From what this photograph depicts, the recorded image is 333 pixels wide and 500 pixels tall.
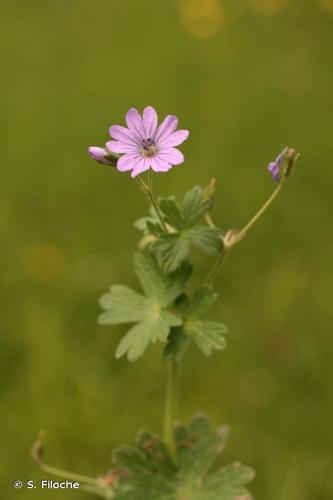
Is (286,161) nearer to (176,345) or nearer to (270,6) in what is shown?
(176,345)

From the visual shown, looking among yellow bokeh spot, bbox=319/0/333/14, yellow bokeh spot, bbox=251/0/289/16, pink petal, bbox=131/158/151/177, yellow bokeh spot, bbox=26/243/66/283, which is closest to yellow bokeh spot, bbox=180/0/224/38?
yellow bokeh spot, bbox=251/0/289/16

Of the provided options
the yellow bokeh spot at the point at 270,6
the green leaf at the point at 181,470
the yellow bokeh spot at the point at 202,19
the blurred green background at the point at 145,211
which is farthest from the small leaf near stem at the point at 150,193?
the yellow bokeh spot at the point at 270,6

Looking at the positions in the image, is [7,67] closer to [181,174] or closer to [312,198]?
[181,174]

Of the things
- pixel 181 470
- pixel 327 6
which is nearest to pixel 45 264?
pixel 181 470

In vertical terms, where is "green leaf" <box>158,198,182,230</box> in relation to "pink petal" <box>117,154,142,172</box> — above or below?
below

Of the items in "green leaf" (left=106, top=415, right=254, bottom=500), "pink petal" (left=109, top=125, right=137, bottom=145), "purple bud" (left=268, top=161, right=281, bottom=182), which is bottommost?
"green leaf" (left=106, top=415, right=254, bottom=500)

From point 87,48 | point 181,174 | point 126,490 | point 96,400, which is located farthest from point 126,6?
point 126,490

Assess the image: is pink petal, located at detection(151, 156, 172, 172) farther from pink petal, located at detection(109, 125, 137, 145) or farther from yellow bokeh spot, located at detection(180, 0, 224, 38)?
yellow bokeh spot, located at detection(180, 0, 224, 38)
